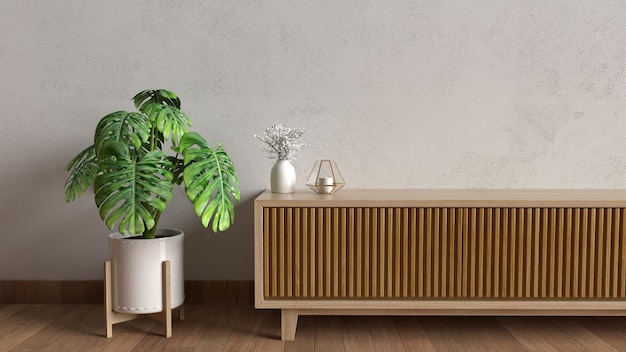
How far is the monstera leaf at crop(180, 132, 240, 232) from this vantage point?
2.29 m

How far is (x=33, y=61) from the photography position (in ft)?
9.63

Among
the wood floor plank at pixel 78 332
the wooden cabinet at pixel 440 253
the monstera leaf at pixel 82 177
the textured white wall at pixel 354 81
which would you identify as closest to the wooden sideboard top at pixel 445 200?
the wooden cabinet at pixel 440 253

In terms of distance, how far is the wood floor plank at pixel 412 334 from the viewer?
2.37 meters

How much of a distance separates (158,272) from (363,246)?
2.84ft

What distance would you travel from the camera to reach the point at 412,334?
2.54 m

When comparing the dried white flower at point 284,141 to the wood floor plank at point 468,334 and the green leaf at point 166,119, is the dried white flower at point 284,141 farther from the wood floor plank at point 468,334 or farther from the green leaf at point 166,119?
the wood floor plank at point 468,334

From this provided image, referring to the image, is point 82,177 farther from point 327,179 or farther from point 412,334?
point 412,334

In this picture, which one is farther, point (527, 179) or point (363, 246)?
point (527, 179)

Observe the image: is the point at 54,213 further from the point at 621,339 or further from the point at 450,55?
the point at 621,339

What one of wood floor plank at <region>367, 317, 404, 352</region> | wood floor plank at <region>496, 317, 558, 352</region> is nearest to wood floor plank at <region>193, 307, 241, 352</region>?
wood floor plank at <region>367, 317, 404, 352</region>

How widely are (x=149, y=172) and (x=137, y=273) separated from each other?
445mm

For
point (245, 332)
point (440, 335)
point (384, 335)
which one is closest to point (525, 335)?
point (440, 335)

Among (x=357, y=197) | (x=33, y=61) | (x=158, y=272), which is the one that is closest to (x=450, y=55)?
(x=357, y=197)

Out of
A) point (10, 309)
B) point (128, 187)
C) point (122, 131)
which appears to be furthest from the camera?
point (10, 309)
